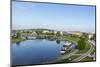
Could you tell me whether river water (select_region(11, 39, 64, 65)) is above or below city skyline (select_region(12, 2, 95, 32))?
below

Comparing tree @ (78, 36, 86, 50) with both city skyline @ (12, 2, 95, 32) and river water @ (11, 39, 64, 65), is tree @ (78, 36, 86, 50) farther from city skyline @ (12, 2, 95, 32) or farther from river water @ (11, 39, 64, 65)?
river water @ (11, 39, 64, 65)

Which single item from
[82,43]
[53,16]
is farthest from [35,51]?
[82,43]

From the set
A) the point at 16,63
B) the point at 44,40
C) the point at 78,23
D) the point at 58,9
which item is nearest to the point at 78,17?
the point at 78,23

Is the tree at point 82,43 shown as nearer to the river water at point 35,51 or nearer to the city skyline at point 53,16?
the city skyline at point 53,16

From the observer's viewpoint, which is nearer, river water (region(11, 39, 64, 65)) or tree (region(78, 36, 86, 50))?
river water (region(11, 39, 64, 65))

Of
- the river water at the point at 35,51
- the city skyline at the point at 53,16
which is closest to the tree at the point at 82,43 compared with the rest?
the city skyline at the point at 53,16

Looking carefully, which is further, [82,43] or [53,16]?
[82,43]

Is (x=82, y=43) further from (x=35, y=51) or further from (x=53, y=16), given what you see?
(x=35, y=51)

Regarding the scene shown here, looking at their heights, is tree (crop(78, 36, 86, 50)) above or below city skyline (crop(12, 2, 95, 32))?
below

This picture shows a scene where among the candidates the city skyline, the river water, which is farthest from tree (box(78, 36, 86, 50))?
the river water
